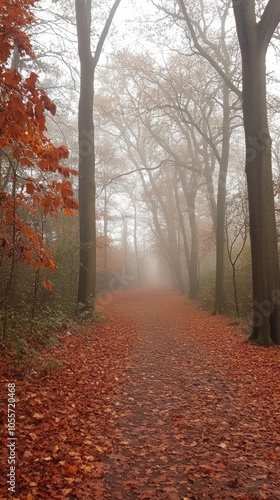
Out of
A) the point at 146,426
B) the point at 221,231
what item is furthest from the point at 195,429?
the point at 221,231

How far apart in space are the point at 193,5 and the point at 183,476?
1533 cm

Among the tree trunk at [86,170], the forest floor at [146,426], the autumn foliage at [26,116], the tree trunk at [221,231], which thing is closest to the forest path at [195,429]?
the forest floor at [146,426]

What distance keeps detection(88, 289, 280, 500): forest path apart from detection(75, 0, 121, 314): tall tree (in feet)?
12.6

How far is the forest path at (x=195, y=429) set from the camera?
299cm

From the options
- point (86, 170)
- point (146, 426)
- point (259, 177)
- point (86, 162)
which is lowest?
point (146, 426)

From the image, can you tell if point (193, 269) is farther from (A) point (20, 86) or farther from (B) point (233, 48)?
(A) point (20, 86)

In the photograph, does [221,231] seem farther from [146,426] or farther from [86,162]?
[146,426]

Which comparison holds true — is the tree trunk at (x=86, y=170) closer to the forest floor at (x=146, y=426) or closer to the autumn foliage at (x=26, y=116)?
the forest floor at (x=146, y=426)

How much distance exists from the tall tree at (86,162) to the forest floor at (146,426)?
11.8 ft

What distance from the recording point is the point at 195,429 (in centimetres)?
405

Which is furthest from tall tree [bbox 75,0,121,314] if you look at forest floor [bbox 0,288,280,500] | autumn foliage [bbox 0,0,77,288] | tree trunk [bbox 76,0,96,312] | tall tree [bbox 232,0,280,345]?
autumn foliage [bbox 0,0,77,288]

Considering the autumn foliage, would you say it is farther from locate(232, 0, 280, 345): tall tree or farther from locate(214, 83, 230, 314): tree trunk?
locate(214, 83, 230, 314): tree trunk

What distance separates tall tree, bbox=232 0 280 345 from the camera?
7926mm

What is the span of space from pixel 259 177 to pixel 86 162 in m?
5.74
